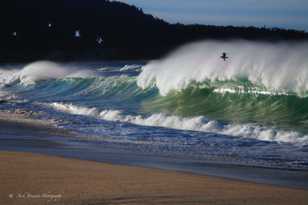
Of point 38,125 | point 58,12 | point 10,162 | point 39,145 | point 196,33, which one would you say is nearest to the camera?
point 10,162

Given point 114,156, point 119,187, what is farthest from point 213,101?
point 119,187

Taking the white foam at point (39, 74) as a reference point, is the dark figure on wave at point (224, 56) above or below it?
above

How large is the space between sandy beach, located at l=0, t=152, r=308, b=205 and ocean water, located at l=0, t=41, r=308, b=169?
80.1 inches

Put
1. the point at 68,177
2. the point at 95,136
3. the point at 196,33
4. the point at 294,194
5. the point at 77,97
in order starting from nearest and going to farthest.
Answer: the point at 294,194 → the point at 68,177 → the point at 95,136 → the point at 77,97 → the point at 196,33

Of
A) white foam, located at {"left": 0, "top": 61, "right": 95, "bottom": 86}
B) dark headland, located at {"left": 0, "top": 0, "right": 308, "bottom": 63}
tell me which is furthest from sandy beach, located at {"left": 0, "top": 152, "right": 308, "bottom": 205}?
dark headland, located at {"left": 0, "top": 0, "right": 308, "bottom": 63}

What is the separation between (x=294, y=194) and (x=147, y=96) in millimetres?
17157

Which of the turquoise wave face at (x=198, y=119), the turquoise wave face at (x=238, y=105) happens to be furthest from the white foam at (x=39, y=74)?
the turquoise wave face at (x=238, y=105)

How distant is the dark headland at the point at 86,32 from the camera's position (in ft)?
330

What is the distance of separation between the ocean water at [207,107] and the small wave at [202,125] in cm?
2

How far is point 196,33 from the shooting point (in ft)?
344

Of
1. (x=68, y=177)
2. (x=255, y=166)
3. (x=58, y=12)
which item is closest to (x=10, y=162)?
(x=68, y=177)

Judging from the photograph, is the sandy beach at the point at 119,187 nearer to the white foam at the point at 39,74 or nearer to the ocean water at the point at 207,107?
the ocean water at the point at 207,107

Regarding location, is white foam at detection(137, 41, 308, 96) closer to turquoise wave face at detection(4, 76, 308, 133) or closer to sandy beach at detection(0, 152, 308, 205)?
turquoise wave face at detection(4, 76, 308, 133)

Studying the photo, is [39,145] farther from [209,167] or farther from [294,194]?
[294,194]
